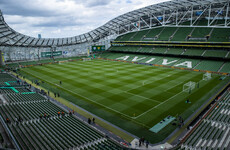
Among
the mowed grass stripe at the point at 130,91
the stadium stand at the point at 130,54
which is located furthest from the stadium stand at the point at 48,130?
the mowed grass stripe at the point at 130,91

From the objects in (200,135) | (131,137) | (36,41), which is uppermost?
(36,41)

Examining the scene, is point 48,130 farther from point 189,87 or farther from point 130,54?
point 130,54

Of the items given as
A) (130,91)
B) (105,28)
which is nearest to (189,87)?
(130,91)

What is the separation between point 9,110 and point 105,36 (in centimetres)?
7124

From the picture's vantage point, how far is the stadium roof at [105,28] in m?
59.4

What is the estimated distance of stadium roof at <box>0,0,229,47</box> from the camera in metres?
59.4

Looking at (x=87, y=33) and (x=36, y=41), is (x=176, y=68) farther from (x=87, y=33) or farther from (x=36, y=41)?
(x=36, y=41)

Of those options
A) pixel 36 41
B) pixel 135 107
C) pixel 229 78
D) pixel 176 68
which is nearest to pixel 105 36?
pixel 36 41

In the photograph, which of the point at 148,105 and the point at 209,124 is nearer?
the point at 209,124

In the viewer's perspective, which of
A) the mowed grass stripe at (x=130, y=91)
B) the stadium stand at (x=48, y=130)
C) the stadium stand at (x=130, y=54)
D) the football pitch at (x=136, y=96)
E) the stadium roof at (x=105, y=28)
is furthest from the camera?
the stadium roof at (x=105, y=28)

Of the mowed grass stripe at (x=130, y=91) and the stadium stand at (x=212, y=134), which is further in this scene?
the mowed grass stripe at (x=130, y=91)

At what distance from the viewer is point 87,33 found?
261 ft

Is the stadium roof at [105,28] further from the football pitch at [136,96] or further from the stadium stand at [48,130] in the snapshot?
the stadium stand at [48,130]

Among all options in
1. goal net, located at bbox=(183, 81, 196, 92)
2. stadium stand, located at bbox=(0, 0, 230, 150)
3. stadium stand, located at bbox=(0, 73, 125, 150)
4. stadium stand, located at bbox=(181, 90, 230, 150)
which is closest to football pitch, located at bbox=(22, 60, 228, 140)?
goal net, located at bbox=(183, 81, 196, 92)
